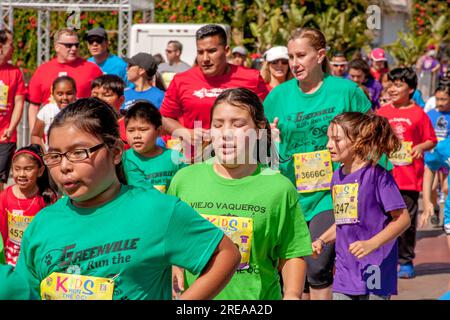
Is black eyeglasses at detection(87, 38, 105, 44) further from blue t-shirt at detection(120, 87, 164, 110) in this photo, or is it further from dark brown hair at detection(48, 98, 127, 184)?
dark brown hair at detection(48, 98, 127, 184)

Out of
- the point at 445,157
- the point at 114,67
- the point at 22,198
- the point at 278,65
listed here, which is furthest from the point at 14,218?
the point at 114,67

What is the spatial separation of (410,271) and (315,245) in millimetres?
3545

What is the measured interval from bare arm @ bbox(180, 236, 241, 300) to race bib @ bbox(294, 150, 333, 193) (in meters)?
3.07

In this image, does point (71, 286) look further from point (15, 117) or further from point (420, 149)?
point (15, 117)

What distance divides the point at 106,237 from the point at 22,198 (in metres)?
3.41

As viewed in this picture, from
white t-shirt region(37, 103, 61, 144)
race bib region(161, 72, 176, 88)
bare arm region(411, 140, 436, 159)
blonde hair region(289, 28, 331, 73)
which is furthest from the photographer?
race bib region(161, 72, 176, 88)

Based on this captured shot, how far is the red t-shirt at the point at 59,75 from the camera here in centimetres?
984

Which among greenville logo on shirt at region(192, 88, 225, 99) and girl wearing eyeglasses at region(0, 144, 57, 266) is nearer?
girl wearing eyeglasses at region(0, 144, 57, 266)

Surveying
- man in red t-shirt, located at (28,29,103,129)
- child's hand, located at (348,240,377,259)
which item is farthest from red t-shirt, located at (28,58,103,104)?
child's hand, located at (348,240,377,259)

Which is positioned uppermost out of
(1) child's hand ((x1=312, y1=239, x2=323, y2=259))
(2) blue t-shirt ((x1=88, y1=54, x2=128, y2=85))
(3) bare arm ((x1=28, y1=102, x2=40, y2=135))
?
(2) blue t-shirt ((x1=88, y1=54, x2=128, y2=85))

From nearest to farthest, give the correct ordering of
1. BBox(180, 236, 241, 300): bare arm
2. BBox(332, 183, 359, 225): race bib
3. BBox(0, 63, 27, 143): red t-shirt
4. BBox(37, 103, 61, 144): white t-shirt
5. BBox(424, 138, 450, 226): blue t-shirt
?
1. BBox(180, 236, 241, 300): bare arm
2. BBox(424, 138, 450, 226): blue t-shirt
3. BBox(332, 183, 359, 225): race bib
4. BBox(37, 103, 61, 144): white t-shirt
5. BBox(0, 63, 27, 143): red t-shirt

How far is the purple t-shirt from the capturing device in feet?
19.2
